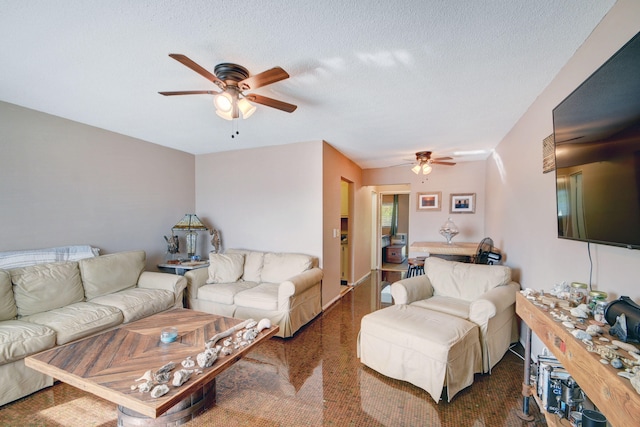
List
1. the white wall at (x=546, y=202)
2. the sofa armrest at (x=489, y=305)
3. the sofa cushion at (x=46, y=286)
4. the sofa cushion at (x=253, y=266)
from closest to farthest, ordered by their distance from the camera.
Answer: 1. the white wall at (x=546, y=202)
2. the sofa armrest at (x=489, y=305)
3. the sofa cushion at (x=46, y=286)
4. the sofa cushion at (x=253, y=266)

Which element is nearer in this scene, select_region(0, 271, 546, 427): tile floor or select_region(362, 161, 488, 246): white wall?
select_region(0, 271, 546, 427): tile floor

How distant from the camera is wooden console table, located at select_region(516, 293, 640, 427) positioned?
747mm

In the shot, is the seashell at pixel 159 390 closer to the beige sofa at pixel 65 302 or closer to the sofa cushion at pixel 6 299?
the beige sofa at pixel 65 302

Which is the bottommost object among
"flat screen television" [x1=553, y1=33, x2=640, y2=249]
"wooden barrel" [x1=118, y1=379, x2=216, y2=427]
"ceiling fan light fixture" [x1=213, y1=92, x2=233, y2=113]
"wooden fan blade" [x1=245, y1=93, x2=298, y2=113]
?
"wooden barrel" [x1=118, y1=379, x2=216, y2=427]

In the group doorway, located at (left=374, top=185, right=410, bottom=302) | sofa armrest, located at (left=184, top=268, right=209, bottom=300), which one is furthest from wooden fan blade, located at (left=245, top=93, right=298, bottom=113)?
doorway, located at (left=374, top=185, right=410, bottom=302)

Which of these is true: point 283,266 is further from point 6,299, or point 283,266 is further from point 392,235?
point 392,235

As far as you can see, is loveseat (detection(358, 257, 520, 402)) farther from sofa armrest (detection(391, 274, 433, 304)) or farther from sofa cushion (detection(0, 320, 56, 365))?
sofa cushion (detection(0, 320, 56, 365))

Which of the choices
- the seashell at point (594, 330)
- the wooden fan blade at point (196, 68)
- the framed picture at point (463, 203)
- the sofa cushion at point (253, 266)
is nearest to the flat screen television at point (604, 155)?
the seashell at point (594, 330)

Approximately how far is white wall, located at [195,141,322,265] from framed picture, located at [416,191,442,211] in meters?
2.64

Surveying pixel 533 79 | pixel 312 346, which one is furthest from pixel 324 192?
pixel 533 79

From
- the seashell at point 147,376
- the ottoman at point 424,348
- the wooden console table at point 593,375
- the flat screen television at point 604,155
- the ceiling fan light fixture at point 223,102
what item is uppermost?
the ceiling fan light fixture at point 223,102

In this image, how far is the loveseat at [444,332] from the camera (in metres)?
1.91

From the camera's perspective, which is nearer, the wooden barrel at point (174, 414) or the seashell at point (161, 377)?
the seashell at point (161, 377)

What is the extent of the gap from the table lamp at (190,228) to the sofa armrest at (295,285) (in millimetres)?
1880
